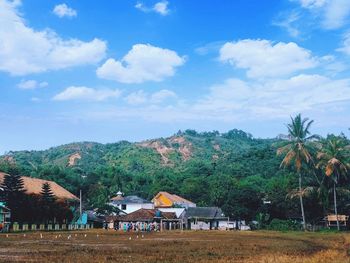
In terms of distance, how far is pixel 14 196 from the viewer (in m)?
62.8

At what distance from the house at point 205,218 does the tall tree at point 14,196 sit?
98.1 feet

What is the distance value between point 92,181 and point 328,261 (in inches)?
3975

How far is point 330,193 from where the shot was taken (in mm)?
69812

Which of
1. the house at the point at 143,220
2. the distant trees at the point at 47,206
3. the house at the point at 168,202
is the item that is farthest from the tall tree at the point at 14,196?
the house at the point at 168,202

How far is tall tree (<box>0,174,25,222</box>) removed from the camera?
62.2 m

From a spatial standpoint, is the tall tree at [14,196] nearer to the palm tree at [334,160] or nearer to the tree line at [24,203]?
the tree line at [24,203]

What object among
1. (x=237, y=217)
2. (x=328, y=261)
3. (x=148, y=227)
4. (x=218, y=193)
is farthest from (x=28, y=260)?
(x=218, y=193)

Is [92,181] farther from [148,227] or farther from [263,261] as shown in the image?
[263,261]

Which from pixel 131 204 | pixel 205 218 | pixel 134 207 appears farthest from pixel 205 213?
pixel 131 204

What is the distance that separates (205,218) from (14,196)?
33.0 m

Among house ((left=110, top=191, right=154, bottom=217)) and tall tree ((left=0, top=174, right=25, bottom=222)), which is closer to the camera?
tall tree ((left=0, top=174, right=25, bottom=222))

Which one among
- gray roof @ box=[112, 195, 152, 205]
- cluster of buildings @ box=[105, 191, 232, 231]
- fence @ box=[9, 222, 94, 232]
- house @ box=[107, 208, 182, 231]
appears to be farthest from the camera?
gray roof @ box=[112, 195, 152, 205]

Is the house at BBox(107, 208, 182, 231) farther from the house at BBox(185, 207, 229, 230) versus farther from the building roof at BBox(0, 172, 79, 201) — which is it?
the building roof at BBox(0, 172, 79, 201)

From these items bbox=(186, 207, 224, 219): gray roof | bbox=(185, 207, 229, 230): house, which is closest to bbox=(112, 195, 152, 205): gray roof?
bbox=(185, 207, 229, 230): house
